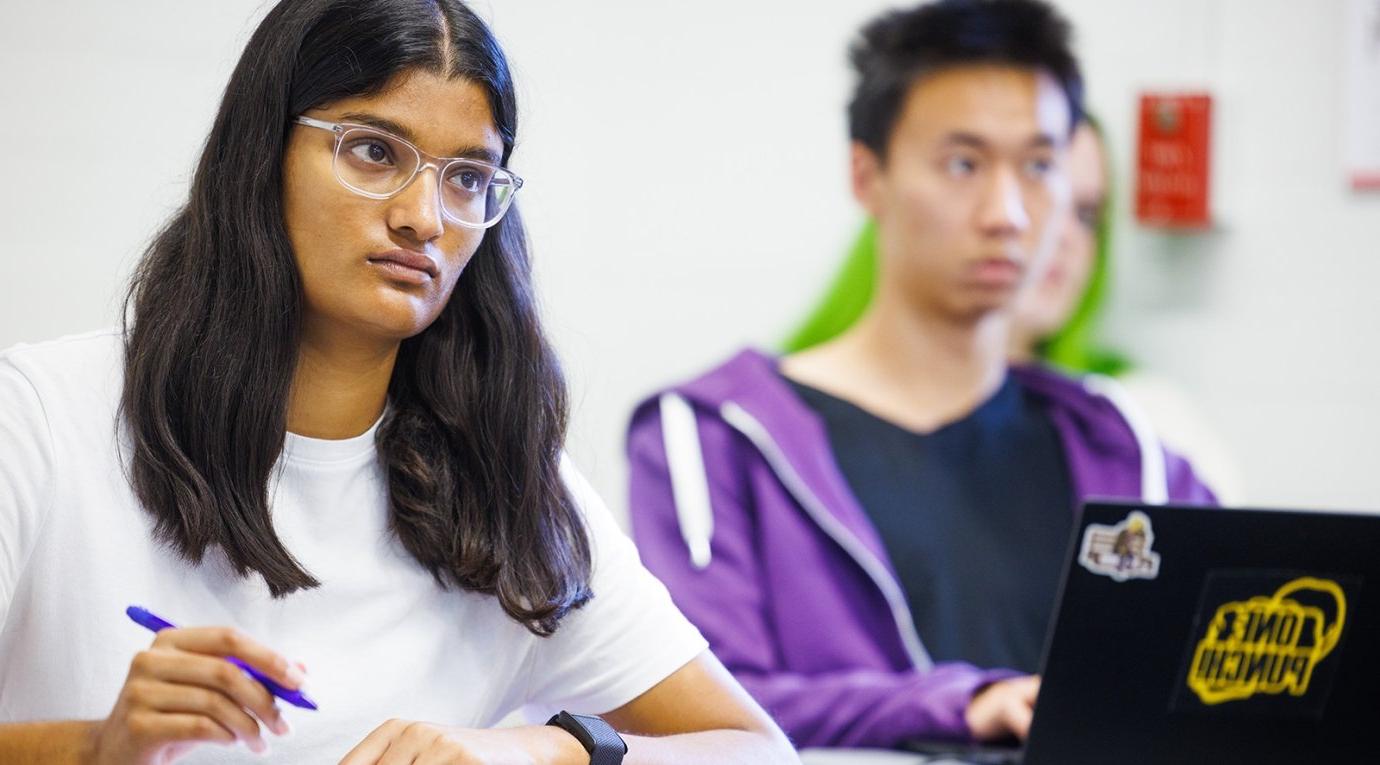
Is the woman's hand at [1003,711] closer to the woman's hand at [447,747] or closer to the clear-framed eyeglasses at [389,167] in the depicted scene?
the woman's hand at [447,747]

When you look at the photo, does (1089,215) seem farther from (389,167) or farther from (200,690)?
(200,690)

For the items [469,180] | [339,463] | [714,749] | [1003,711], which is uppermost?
[469,180]

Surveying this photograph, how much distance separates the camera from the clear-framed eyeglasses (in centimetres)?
121

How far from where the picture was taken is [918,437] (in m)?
2.30

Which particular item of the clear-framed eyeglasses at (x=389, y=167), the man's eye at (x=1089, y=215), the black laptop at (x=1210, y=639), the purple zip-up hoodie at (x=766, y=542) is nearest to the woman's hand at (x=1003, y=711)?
the purple zip-up hoodie at (x=766, y=542)

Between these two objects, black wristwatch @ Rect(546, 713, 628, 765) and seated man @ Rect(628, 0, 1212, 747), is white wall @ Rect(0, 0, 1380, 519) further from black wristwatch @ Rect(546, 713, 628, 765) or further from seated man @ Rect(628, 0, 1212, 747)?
black wristwatch @ Rect(546, 713, 628, 765)

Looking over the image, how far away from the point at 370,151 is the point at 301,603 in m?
0.36

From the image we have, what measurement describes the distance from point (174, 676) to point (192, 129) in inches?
50.3

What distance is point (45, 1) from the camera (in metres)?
2.01


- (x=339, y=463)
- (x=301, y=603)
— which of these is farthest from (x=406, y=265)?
(x=301, y=603)

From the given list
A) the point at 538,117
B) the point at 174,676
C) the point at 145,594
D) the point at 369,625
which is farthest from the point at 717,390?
the point at 174,676

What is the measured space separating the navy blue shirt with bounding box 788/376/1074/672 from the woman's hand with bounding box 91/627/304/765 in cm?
132

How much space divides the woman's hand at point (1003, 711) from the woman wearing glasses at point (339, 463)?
0.41 meters

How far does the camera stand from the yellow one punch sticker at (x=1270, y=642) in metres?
1.29
